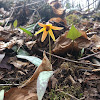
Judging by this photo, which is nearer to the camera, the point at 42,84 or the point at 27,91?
the point at 42,84

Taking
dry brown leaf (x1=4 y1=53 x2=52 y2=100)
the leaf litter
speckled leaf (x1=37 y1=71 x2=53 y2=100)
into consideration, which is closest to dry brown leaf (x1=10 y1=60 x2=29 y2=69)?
the leaf litter

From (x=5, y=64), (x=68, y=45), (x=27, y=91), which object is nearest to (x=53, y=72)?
(x=27, y=91)

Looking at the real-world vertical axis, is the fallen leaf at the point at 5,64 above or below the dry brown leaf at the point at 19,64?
above

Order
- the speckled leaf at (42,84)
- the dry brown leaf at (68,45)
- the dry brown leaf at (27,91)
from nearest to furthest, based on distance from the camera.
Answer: the speckled leaf at (42,84), the dry brown leaf at (27,91), the dry brown leaf at (68,45)

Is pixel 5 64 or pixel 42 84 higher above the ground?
pixel 42 84

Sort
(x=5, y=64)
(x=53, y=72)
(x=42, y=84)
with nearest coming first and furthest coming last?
(x=42, y=84) → (x=53, y=72) → (x=5, y=64)

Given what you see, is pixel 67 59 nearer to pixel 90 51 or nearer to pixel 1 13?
pixel 90 51

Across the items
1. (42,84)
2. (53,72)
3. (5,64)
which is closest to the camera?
(42,84)

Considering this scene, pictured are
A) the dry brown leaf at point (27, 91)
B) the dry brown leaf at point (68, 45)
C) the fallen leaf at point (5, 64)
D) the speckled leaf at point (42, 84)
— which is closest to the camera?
the speckled leaf at point (42, 84)

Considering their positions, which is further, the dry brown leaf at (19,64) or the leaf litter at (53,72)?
the dry brown leaf at (19,64)

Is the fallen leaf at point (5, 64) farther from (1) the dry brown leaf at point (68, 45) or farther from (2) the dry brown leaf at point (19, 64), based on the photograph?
(1) the dry brown leaf at point (68, 45)

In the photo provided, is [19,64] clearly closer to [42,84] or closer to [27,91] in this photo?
[27,91]

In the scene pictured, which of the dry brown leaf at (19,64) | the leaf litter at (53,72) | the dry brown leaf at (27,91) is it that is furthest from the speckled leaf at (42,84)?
the dry brown leaf at (19,64)
